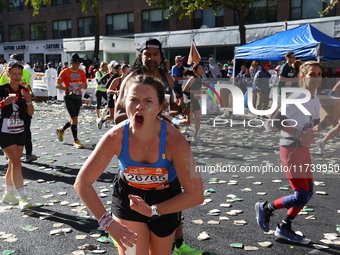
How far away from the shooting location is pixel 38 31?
1884 inches

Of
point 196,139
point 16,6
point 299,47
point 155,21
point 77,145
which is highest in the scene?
point 16,6

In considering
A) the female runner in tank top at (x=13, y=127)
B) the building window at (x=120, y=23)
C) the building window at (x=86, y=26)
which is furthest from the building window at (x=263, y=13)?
the female runner in tank top at (x=13, y=127)

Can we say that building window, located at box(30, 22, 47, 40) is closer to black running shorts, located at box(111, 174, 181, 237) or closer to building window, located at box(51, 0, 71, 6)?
building window, located at box(51, 0, 71, 6)

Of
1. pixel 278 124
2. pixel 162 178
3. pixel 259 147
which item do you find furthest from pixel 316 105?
pixel 259 147

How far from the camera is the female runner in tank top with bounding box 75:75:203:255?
8.66 feet

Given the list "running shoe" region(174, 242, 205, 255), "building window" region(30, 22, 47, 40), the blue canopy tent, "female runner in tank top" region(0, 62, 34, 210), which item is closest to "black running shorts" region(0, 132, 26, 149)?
"female runner in tank top" region(0, 62, 34, 210)

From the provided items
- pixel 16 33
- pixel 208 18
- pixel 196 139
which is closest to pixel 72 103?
pixel 196 139

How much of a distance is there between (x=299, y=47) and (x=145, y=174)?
41.7 ft

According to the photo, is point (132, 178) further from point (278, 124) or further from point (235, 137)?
point (235, 137)

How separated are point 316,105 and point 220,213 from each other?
1.92 m

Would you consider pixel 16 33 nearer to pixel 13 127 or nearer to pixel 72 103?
pixel 72 103

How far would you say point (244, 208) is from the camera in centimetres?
576

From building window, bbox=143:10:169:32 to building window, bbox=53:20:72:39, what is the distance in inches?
421

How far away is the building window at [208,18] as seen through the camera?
33.2 m
